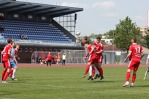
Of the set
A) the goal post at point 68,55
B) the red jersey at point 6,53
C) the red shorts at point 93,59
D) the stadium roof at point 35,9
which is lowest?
the goal post at point 68,55

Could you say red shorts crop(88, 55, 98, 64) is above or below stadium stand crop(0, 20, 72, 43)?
below

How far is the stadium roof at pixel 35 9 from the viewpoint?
235 ft

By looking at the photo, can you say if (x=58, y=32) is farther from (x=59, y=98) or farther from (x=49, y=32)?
(x=59, y=98)

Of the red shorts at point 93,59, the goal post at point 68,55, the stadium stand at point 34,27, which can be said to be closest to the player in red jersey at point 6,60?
the red shorts at point 93,59

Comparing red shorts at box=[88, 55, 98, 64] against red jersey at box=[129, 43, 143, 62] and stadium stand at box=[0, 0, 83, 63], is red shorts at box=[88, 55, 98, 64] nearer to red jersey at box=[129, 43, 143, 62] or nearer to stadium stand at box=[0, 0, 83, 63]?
red jersey at box=[129, 43, 143, 62]

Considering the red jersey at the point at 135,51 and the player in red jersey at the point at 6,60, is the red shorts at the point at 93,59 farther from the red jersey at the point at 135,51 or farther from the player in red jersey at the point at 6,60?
the player in red jersey at the point at 6,60

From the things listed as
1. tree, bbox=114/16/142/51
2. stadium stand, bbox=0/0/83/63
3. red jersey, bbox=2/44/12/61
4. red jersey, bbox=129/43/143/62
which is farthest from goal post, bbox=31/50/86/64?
red jersey, bbox=129/43/143/62

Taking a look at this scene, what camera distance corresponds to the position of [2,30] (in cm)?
7050

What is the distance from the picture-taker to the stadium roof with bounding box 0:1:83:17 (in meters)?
71.5

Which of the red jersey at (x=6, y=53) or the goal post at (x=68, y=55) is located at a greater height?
the red jersey at (x=6, y=53)

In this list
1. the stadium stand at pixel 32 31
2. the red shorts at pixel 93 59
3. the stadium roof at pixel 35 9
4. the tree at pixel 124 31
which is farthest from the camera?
the tree at pixel 124 31

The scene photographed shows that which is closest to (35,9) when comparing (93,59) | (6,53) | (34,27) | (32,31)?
(34,27)

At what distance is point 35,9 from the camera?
251ft

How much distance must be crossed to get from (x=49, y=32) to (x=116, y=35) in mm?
20275
